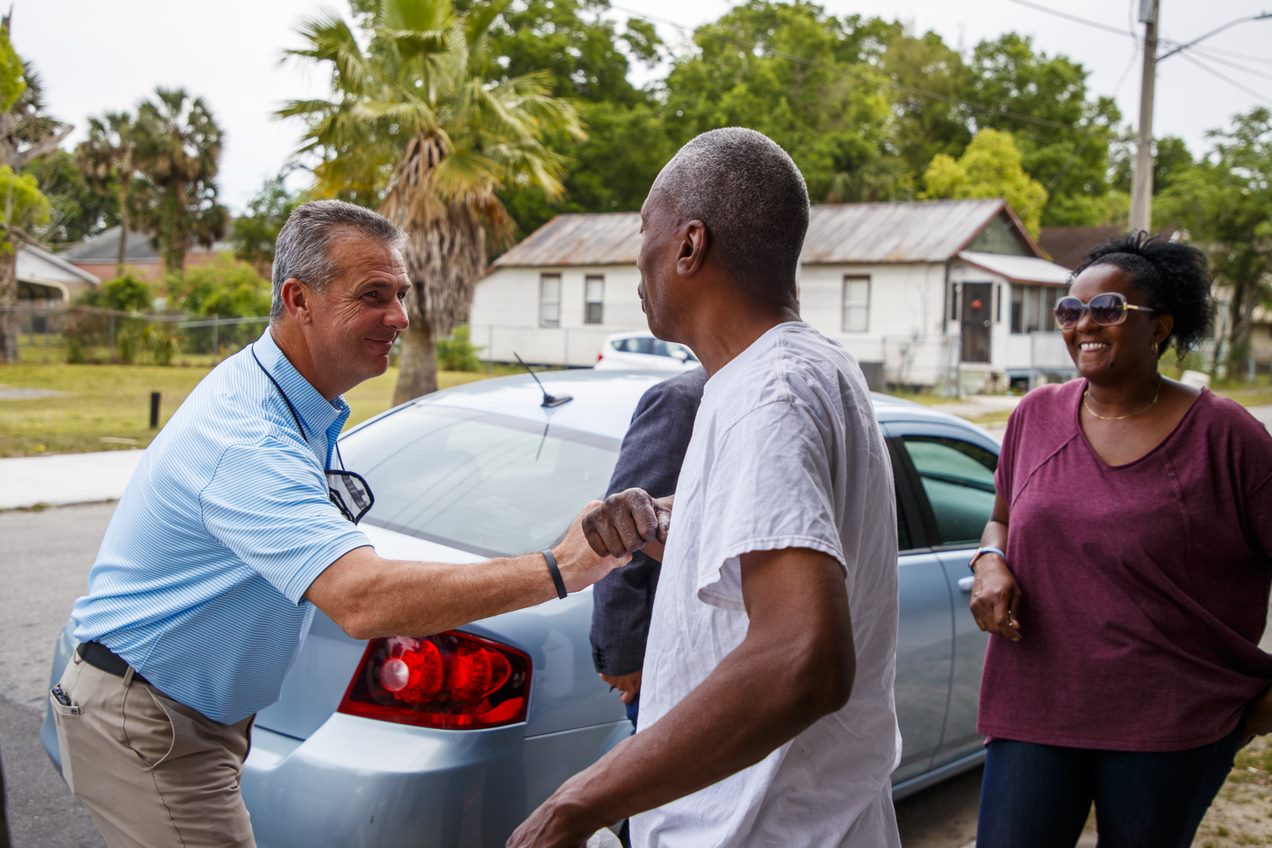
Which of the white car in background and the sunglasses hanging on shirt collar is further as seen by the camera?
the white car in background

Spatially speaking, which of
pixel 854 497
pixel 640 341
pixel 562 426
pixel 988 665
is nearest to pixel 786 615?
pixel 854 497

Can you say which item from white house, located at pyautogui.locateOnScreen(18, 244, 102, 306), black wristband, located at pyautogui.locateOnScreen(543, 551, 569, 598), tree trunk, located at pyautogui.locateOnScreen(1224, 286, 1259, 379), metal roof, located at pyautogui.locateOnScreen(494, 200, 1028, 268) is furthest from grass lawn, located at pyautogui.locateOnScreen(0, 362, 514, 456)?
A: tree trunk, located at pyautogui.locateOnScreen(1224, 286, 1259, 379)

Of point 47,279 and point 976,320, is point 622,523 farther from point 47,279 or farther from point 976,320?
point 47,279

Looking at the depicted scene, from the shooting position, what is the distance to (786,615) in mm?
1359

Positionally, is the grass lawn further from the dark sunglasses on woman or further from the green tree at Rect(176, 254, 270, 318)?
the dark sunglasses on woman

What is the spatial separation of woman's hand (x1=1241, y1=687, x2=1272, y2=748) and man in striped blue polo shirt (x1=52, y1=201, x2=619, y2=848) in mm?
1605

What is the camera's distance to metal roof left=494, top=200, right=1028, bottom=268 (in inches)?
1201

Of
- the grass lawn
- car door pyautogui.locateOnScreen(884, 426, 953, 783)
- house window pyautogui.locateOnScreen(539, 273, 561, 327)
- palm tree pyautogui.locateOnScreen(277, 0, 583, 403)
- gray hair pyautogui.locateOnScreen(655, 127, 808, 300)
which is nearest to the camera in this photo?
gray hair pyautogui.locateOnScreen(655, 127, 808, 300)

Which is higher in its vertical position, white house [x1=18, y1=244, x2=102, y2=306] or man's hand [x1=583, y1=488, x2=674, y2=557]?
white house [x1=18, y1=244, x2=102, y2=306]

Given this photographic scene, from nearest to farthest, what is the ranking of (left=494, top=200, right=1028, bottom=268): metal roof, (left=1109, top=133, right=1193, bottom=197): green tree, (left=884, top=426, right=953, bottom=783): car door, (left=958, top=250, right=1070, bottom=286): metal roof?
(left=884, top=426, right=953, bottom=783): car door < (left=958, top=250, right=1070, bottom=286): metal roof < (left=494, top=200, right=1028, bottom=268): metal roof < (left=1109, top=133, right=1193, bottom=197): green tree

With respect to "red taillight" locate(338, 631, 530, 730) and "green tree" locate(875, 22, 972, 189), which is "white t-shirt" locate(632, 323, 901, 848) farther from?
"green tree" locate(875, 22, 972, 189)

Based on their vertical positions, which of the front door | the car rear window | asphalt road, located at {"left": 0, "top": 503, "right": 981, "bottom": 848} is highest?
the front door

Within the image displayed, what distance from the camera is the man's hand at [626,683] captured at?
2900 millimetres

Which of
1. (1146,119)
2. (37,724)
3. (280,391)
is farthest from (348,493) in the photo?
(1146,119)
